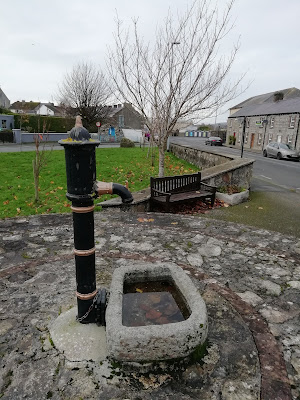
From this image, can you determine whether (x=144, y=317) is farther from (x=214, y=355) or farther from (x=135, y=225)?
(x=135, y=225)

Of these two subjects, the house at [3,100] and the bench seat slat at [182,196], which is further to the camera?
the house at [3,100]

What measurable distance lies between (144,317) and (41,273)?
1992mm

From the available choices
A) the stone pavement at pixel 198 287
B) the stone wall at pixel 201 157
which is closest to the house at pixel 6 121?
the stone wall at pixel 201 157

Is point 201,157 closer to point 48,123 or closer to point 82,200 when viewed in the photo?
point 82,200

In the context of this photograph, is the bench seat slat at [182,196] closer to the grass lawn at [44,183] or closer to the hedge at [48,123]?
the grass lawn at [44,183]

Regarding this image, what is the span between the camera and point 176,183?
8.19 meters

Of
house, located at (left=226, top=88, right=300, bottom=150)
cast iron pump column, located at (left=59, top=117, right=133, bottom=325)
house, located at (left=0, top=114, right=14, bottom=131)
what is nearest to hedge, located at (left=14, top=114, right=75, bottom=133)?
house, located at (left=0, top=114, right=14, bottom=131)

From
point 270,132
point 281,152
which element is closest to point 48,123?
point 270,132

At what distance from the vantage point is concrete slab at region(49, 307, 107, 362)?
2430 millimetres

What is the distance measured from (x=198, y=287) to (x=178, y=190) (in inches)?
191

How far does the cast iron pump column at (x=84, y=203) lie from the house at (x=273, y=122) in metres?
24.9

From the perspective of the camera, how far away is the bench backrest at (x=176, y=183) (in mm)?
7675

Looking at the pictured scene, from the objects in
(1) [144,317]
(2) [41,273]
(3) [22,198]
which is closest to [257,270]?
(1) [144,317]

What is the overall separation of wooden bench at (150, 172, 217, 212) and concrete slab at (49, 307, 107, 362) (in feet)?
15.6
